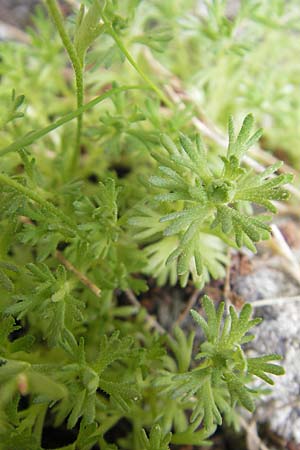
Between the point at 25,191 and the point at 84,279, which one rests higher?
the point at 25,191

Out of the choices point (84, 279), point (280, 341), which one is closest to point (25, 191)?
point (84, 279)

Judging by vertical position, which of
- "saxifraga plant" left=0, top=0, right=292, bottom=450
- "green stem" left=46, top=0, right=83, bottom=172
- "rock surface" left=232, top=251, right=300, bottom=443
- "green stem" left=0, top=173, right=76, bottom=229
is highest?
"green stem" left=46, top=0, right=83, bottom=172

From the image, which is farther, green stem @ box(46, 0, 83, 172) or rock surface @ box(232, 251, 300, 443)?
rock surface @ box(232, 251, 300, 443)

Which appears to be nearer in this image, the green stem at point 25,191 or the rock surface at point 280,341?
the green stem at point 25,191

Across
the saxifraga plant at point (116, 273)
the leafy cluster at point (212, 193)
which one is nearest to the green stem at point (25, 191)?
the saxifraga plant at point (116, 273)

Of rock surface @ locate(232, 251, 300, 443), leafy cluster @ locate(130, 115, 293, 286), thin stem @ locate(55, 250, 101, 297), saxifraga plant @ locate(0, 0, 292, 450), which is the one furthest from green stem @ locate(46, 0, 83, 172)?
rock surface @ locate(232, 251, 300, 443)

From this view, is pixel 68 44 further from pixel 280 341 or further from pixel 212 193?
pixel 280 341

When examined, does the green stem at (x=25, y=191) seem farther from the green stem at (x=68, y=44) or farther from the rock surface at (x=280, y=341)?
the rock surface at (x=280, y=341)

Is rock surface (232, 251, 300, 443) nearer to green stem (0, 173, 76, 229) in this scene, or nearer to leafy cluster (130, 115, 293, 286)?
leafy cluster (130, 115, 293, 286)

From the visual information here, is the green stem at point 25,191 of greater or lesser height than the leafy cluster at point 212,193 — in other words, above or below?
above

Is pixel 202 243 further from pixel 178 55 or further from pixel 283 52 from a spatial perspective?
pixel 283 52
